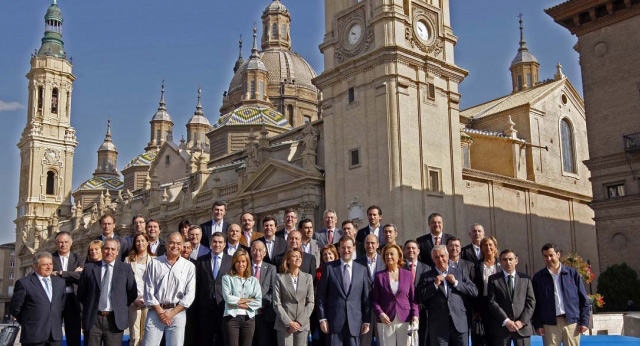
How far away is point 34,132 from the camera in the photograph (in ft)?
227

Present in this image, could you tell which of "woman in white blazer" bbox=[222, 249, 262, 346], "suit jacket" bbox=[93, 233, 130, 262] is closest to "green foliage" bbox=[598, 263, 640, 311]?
"woman in white blazer" bbox=[222, 249, 262, 346]

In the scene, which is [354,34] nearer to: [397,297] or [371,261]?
[371,261]

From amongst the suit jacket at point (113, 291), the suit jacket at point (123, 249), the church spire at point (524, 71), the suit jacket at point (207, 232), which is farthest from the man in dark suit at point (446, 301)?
the church spire at point (524, 71)

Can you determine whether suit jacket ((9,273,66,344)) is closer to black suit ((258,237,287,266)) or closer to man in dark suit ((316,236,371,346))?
black suit ((258,237,287,266))

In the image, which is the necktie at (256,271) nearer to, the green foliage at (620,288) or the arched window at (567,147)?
the green foliage at (620,288)

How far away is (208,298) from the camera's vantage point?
10539 mm

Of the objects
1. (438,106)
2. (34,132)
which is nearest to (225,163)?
(438,106)

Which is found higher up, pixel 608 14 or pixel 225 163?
pixel 608 14

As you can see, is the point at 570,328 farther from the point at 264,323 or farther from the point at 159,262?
the point at 159,262

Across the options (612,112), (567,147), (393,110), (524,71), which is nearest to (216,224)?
(393,110)

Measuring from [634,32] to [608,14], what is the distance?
1.30 metres

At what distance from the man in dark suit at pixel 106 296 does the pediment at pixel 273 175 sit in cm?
2165

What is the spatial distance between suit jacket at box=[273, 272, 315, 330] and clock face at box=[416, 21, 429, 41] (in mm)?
21980

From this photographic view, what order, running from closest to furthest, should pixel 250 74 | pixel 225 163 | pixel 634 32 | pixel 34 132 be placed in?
pixel 634 32 < pixel 225 163 < pixel 250 74 < pixel 34 132
